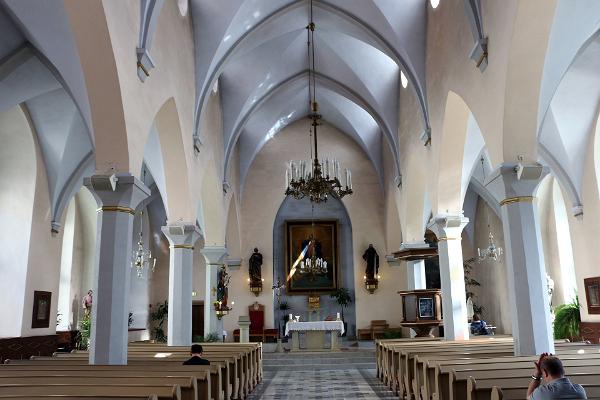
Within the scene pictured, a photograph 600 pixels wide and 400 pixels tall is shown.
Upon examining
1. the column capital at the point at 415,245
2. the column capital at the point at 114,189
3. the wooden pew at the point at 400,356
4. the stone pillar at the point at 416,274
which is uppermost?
the column capital at the point at 415,245

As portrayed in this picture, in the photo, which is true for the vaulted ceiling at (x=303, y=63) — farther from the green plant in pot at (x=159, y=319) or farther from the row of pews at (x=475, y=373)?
the green plant in pot at (x=159, y=319)

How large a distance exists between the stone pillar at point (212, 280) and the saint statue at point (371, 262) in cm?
643

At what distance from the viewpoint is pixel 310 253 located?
2145cm

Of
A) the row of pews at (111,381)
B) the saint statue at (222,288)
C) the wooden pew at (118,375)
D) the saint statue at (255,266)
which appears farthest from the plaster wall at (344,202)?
the wooden pew at (118,375)

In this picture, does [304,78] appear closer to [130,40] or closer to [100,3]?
[130,40]

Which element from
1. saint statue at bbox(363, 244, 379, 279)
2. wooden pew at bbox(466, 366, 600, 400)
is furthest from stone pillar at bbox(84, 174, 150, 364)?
saint statue at bbox(363, 244, 379, 279)

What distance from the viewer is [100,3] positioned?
668 centimetres

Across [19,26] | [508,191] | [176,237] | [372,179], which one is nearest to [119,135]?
[19,26]

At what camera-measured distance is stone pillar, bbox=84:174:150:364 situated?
7266 millimetres

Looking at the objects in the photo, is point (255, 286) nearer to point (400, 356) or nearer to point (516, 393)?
point (400, 356)

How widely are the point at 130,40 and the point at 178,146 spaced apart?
374 cm

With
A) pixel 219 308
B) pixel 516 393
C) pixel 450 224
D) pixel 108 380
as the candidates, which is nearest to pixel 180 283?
pixel 219 308

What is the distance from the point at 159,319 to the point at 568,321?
15.3 m

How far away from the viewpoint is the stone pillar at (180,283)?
11820 mm
